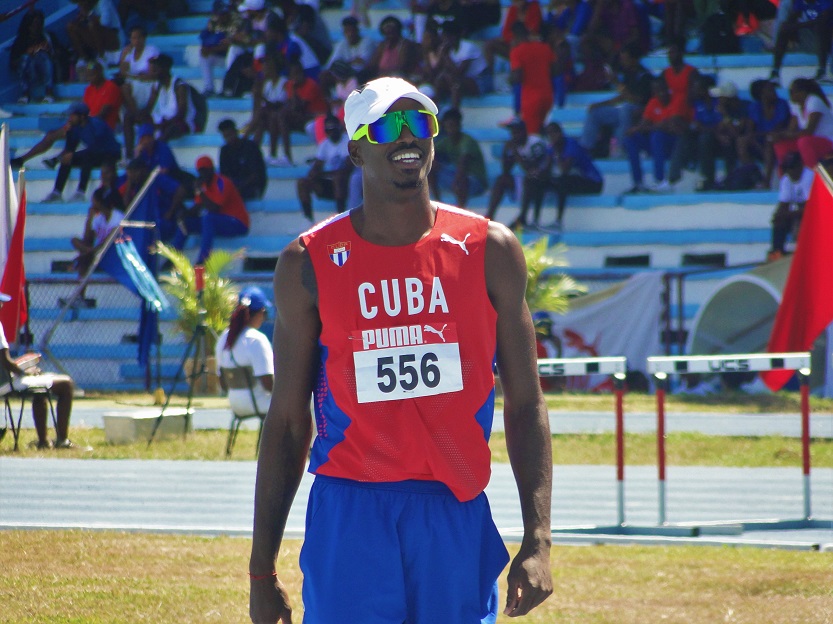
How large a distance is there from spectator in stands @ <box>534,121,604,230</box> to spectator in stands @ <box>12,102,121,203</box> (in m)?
7.02

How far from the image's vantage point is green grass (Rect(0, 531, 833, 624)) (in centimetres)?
548

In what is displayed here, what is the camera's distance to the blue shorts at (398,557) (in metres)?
2.83

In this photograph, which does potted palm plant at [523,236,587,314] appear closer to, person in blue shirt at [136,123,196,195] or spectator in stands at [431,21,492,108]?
spectator in stands at [431,21,492,108]

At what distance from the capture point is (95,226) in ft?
62.5

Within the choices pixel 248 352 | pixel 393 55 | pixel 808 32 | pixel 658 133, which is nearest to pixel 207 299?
pixel 393 55

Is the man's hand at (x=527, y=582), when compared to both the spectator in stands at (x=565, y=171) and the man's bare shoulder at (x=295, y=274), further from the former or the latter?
the spectator in stands at (x=565, y=171)

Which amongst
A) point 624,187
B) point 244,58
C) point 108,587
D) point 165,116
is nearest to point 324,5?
point 244,58

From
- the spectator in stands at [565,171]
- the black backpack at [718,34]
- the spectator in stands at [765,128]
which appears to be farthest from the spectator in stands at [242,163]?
the spectator in stands at [765,128]

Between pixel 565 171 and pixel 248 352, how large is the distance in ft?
28.7

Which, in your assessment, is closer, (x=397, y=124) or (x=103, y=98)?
(x=397, y=124)

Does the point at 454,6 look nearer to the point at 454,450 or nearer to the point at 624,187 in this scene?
the point at 624,187

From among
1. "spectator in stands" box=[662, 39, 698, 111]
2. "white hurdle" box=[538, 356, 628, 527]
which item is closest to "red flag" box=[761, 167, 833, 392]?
"white hurdle" box=[538, 356, 628, 527]

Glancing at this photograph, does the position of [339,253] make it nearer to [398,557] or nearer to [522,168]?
[398,557]

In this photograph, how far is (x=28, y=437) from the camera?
12477mm
